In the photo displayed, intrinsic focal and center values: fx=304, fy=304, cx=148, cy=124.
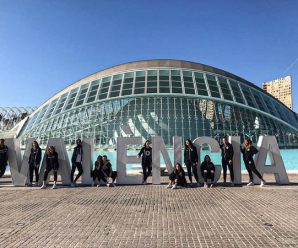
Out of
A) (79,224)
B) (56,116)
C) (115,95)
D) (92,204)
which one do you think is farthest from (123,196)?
(56,116)

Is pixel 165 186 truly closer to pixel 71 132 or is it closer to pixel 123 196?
pixel 123 196

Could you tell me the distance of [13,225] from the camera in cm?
542

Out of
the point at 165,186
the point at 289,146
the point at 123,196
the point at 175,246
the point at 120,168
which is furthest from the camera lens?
the point at 289,146

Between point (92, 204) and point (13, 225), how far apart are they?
2.07m

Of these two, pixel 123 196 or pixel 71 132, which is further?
pixel 71 132

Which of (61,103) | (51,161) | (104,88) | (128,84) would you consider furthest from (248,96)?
(51,161)

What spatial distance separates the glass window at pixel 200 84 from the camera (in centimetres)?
2715

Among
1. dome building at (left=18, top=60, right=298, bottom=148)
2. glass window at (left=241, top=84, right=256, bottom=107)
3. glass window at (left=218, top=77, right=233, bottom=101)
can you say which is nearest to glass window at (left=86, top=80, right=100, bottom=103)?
dome building at (left=18, top=60, right=298, bottom=148)

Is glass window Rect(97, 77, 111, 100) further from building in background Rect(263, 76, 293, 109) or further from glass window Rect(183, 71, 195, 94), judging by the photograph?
building in background Rect(263, 76, 293, 109)

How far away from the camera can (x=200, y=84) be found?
28.2 meters

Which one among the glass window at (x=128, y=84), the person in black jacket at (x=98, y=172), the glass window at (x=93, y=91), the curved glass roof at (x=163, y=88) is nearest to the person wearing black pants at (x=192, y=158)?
the person in black jacket at (x=98, y=172)

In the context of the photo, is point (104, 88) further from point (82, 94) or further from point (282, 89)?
point (282, 89)

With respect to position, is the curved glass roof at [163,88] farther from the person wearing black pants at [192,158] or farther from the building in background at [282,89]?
the building in background at [282,89]

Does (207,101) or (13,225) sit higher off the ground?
(207,101)
